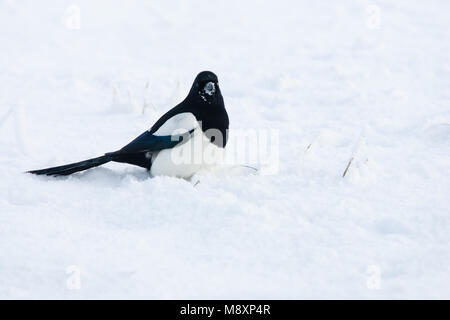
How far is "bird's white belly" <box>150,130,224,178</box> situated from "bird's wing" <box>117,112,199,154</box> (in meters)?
0.03

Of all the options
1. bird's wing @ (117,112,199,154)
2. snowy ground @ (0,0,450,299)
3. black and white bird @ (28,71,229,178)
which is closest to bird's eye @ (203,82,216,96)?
black and white bird @ (28,71,229,178)

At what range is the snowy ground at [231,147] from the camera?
2.49m

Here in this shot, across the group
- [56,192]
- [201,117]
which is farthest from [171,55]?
[56,192]

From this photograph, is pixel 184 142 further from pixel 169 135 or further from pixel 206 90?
pixel 206 90

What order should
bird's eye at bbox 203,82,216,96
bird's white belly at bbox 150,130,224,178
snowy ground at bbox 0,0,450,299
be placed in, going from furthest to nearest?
bird's eye at bbox 203,82,216,96, bird's white belly at bbox 150,130,224,178, snowy ground at bbox 0,0,450,299

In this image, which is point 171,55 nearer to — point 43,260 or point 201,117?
point 201,117

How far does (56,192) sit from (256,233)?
1157 millimetres

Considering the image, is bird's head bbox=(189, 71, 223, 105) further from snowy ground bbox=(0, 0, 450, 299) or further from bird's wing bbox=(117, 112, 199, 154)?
snowy ground bbox=(0, 0, 450, 299)

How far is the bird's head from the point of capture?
3.66 meters

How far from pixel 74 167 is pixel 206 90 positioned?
0.86m

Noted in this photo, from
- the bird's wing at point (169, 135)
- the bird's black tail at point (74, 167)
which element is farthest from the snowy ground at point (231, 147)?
the bird's wing at point (169, 135)

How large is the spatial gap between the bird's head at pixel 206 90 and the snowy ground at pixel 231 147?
1.58ft

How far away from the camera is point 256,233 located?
2775mm

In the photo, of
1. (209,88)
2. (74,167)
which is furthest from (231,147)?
(74,167)
